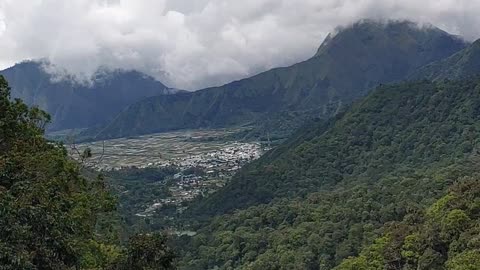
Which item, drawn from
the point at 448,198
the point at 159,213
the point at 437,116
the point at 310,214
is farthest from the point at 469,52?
the point at 448,198

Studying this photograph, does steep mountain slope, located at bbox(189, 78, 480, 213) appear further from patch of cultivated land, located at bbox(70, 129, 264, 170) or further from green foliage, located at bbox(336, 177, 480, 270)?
patch of cultivated land, located at bbox(70, 129, 264, 170)

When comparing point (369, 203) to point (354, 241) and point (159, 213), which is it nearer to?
point (354, 241)

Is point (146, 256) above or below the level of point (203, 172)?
above

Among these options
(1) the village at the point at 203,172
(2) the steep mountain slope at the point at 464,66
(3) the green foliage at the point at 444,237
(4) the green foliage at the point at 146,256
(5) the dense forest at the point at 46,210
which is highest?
(2) the steep mountain slope at the point at 464,66

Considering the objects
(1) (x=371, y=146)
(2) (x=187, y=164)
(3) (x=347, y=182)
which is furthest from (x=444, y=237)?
(2) (x=187, y=164)

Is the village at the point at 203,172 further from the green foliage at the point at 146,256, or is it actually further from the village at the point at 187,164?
the green foliage at the point at 146,256

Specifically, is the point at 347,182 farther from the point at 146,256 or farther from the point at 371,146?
the point at 146,256

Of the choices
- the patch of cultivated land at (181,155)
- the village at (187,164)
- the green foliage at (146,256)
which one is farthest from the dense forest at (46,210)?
the patch of cultivated land at (181,155)

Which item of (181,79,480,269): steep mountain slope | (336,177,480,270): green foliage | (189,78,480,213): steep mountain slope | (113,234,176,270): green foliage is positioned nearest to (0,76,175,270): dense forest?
(113,234,176,270): green foliage
